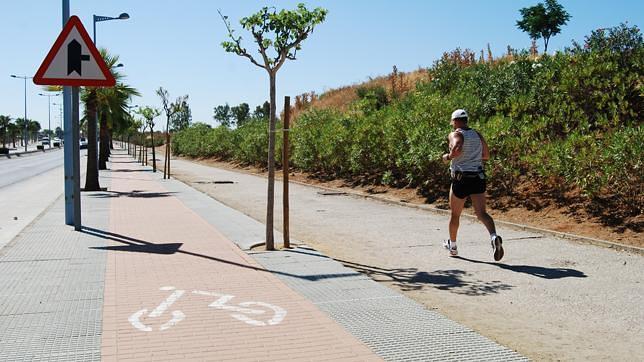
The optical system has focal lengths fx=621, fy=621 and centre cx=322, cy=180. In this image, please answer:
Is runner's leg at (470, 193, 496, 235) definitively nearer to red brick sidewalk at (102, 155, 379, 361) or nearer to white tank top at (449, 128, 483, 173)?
white tank top at (449, 128, 483, 173)

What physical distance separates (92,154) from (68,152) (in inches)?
358

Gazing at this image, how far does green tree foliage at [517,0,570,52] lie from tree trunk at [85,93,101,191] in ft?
121

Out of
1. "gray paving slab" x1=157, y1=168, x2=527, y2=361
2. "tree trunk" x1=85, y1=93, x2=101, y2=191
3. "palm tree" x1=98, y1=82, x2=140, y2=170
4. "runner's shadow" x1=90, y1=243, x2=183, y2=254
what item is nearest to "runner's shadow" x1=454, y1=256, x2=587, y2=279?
"gray paving slab" x1=157, y1=168, x2=527, y2=361

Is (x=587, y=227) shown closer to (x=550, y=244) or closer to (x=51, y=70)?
(x=550, y=244)

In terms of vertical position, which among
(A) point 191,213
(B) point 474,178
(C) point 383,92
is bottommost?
(A) point 191,213

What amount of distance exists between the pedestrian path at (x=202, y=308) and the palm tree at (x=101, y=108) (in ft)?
31.8

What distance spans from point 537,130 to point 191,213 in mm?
6558

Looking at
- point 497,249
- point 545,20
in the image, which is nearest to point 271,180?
point 497,249

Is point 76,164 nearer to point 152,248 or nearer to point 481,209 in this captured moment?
point 152,248

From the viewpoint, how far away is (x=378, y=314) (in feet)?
15.4

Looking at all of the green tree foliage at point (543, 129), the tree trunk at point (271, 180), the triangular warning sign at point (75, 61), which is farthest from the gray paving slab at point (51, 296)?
the green tree foliage at point (543, 129)

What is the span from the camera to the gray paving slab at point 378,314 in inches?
152

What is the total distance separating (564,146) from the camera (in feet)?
31.5

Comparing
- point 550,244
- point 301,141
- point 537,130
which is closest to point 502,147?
point 537,130
